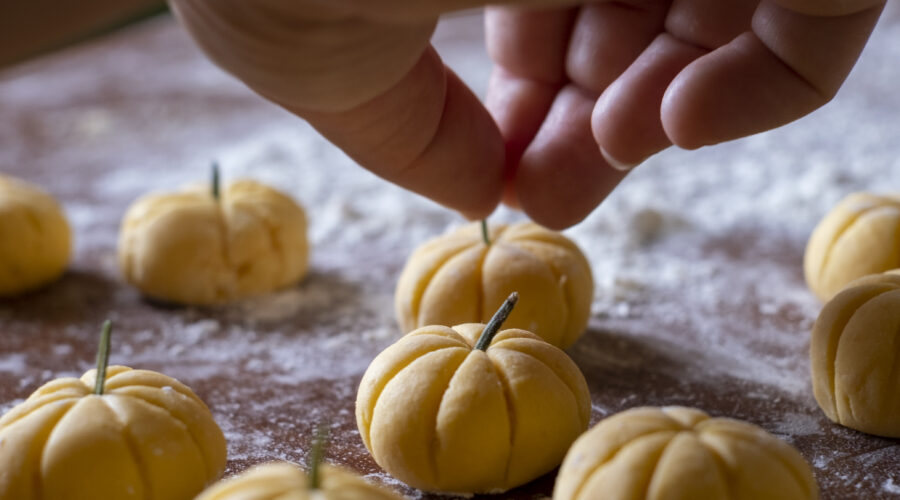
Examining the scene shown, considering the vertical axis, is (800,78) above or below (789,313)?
above

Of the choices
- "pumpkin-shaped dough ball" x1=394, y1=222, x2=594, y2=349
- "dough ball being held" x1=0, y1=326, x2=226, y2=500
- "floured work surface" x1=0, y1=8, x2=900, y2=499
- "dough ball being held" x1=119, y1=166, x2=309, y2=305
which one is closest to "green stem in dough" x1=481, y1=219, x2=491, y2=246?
"pumpkin-shaped dough ball" x1=394, y1=222, x2=594, y2=349

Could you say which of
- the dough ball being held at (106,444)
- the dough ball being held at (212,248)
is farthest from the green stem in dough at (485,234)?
the dough ball being held at (106,444)

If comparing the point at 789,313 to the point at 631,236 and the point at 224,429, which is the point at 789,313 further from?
the point at 224,429

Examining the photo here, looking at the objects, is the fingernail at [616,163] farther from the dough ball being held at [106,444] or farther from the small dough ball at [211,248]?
the small dough ball at [211,248]

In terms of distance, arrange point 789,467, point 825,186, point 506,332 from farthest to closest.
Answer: point 825,186, point 506,332, point 789,467

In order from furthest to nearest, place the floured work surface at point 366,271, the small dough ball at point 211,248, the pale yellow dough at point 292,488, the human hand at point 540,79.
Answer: the small dough ball at point 211,248
the floured work surface at point 366,271
the human hand at point 540,79
the pale yellow dough at point 292,488

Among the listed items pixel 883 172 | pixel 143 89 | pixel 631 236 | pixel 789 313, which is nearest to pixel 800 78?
pixel 789 313

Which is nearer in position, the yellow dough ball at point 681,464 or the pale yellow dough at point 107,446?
the yellow dough ball at point 681,464
